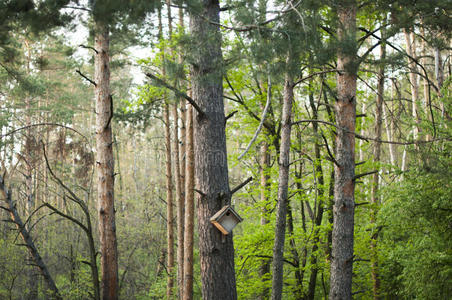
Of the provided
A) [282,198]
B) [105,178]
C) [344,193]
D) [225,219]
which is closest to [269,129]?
[282,198]

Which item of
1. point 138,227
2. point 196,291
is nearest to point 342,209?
point 196,291

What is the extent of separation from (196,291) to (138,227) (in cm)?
580

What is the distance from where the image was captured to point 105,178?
578 centimetres

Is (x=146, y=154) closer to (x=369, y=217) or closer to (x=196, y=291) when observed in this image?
(x=196, y=291)

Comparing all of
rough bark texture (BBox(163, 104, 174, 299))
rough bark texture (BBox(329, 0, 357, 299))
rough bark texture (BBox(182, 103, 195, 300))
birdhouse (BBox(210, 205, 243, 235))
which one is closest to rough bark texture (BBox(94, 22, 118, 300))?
rough bark texture (BBox(182, 103, 195, 300))

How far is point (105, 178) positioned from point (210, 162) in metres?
2.60

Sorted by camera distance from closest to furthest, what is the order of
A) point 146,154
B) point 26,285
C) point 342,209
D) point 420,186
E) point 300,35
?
1. point 300,35
2. point 342,209
3. point 420,186
4. point 26,285
5. point 146,154

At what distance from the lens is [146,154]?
26875 millimetres

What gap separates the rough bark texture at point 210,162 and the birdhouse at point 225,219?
96mm

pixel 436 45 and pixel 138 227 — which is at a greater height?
pixel 436 45

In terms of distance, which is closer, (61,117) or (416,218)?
(416,218)

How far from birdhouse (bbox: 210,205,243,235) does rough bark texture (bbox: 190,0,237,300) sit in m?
0.10

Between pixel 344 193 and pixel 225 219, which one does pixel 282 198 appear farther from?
pixel 225 219

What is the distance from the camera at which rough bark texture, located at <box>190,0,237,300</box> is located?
3.71 meters
